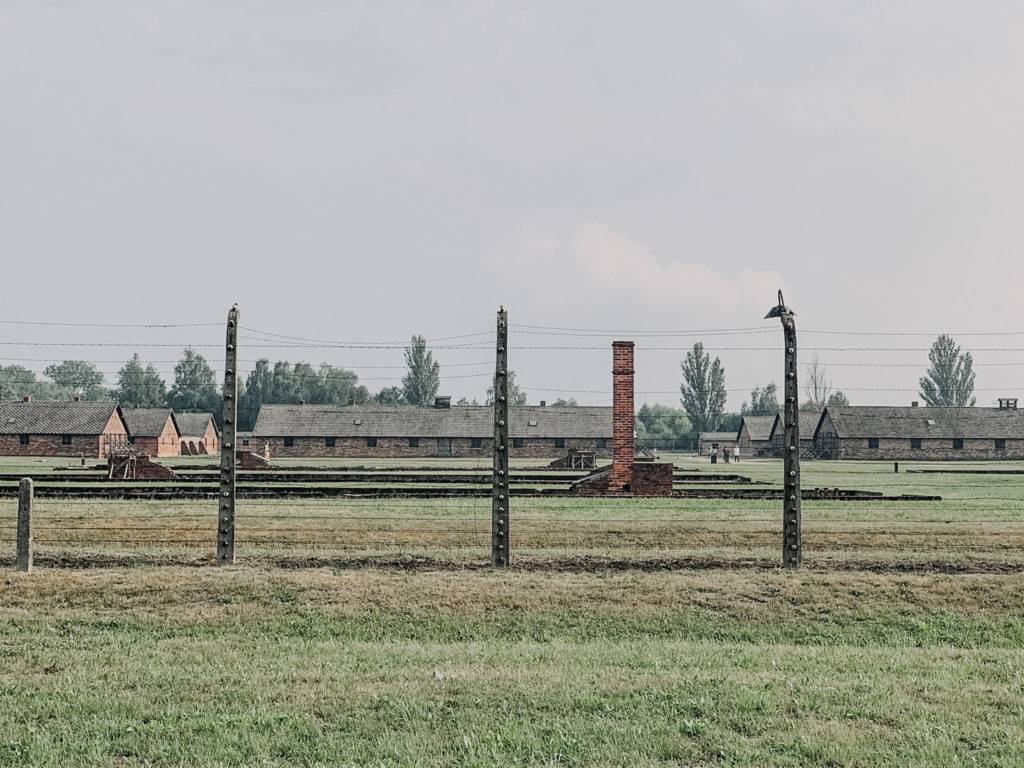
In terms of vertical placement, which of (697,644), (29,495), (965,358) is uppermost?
(965,358)

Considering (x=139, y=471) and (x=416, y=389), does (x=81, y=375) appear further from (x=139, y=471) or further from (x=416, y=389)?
(x=139, y=471)

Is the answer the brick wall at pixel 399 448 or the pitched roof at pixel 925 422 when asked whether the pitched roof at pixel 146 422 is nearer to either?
the brick wall at pixel 399 448

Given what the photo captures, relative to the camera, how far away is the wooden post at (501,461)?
1256 centimetres

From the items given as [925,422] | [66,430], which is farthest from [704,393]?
[66,430]

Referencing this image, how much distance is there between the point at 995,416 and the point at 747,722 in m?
88.9

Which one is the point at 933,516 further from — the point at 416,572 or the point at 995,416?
the point at 995,416

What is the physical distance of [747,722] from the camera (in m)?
6.35

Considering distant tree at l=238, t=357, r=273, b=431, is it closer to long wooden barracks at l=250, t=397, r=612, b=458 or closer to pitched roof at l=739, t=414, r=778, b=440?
long wooden barracks at l=250, t=397, r=612, b=458

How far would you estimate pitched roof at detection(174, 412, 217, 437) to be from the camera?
96.0m

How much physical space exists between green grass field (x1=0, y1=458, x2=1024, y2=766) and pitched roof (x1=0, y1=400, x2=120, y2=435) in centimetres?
6346

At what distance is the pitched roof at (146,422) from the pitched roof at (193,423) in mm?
8079

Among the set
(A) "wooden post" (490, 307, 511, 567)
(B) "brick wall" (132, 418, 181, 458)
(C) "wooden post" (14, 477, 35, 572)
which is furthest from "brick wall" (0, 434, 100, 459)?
(A) "wooden post" (490, 307, 511, 567)

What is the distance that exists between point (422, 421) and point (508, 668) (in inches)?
3102

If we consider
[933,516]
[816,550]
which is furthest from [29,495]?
[933,516]
